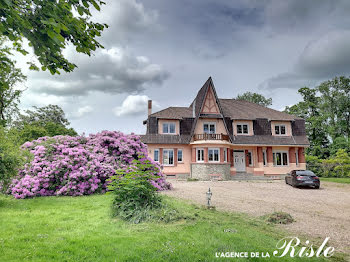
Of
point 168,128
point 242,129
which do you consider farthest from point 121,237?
point 242,129

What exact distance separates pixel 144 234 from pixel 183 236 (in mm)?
1011

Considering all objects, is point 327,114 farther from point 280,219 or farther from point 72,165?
point 72,165

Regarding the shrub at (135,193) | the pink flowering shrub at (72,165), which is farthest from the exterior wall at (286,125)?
the shrub at (135,193)

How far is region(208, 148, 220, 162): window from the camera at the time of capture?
25.6m

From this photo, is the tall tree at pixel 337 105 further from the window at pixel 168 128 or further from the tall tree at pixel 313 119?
the window at pixel 168 128

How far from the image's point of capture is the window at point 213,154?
25.6 metres

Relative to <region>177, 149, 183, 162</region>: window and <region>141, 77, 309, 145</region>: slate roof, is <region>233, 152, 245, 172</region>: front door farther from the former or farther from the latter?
<region>177, 149, 183, 162</region>: window

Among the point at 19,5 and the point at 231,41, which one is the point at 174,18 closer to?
the point at 231,41

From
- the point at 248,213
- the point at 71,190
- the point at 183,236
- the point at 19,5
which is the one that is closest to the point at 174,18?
the point at 19,5

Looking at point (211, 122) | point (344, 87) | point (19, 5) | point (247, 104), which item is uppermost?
point (344, 87)

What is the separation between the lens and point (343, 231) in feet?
23.5

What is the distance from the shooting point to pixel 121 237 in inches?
218

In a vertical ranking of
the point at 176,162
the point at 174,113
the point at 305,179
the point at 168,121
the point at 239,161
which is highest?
the point at 174,113

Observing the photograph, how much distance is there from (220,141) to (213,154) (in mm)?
1688
